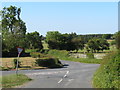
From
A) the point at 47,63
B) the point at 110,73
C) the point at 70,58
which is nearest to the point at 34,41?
the point at 70,58

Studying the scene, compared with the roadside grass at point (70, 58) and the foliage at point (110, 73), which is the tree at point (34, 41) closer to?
the roadside grass at point (70, 58)

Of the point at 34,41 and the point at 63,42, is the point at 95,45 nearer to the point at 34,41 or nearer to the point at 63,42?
the point at 63,42

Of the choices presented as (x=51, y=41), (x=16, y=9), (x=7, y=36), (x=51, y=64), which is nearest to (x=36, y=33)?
(x=51, y=41)

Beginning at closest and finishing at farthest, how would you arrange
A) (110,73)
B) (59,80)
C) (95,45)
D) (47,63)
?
1. (110,73)
2. (59,80)
3. (47,63)
4. (95,45)

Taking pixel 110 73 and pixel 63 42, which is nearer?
pixel 110 73

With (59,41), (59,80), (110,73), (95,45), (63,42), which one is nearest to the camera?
(110,73)

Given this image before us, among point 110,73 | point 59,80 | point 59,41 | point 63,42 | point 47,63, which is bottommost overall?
point 59,80

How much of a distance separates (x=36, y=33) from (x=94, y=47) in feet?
70.7

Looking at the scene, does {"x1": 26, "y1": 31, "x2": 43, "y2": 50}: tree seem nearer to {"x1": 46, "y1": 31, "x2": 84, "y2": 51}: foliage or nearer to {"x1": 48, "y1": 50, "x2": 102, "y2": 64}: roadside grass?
{"x1": 46, "y1": 31, "x2": 84, "y2": 51}: foliage

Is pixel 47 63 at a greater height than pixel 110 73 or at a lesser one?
lesser

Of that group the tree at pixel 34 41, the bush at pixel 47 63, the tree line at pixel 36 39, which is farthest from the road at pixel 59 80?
the tree at pixel 34 41

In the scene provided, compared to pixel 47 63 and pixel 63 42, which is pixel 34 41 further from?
pixel 47 63

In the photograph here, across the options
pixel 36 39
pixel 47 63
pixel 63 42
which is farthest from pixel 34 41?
pixel 47 63

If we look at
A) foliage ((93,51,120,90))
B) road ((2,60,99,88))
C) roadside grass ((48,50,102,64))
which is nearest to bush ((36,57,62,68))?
road ((2,60,99,88))
